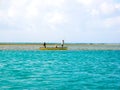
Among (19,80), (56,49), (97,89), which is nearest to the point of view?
(97,89)

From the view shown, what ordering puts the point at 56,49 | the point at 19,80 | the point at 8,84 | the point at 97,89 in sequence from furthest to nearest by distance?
the point at 56,49
the point at 19,80
the point at 8,84
the point at 97,89

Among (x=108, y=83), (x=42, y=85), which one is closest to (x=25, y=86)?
(x=42, y=85)

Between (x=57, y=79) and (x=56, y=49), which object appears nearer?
(x=57, y=79)

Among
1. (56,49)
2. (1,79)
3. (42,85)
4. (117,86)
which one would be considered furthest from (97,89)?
(56,49)

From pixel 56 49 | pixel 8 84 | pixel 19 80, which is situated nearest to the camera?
pixel 8 84

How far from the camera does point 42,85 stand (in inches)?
958

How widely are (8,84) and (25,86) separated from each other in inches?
61.8

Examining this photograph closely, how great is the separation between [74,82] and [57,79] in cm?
210

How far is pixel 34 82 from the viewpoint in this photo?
2573cm

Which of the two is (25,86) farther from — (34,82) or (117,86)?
(117,86)

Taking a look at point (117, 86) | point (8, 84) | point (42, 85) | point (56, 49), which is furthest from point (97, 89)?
point (56, 49)

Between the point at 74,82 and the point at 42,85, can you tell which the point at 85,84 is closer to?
the point at 74,82

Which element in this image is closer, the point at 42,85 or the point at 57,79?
the point at 42,85

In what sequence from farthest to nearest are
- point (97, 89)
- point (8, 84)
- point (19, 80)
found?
point (19, 80), point (8, 84), point (97, 89)
